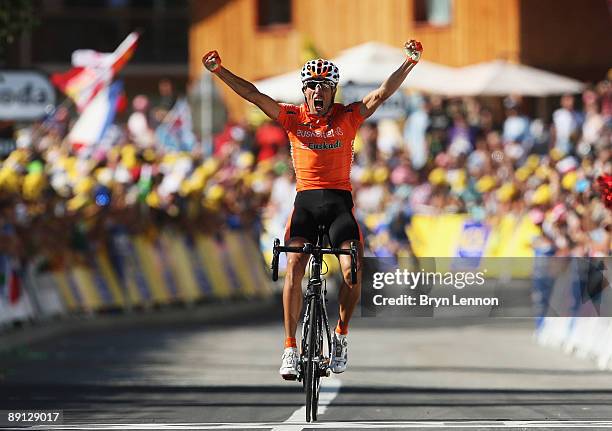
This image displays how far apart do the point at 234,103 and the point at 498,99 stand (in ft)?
27.0

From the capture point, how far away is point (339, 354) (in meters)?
13.4

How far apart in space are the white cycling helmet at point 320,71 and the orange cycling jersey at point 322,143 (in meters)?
0.29

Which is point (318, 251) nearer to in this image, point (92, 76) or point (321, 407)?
point (321, 407)

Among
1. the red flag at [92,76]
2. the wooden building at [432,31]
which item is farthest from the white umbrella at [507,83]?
the red flag at [92,76]

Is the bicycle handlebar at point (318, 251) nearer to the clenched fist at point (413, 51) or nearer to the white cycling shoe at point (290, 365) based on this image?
the white cycling shoe at point (290, 365)

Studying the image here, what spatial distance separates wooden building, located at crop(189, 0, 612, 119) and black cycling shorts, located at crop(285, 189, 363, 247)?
88.4 feet

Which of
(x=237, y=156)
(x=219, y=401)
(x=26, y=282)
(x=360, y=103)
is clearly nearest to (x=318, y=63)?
(x=360, y=103)

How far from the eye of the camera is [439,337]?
23438 millimetres

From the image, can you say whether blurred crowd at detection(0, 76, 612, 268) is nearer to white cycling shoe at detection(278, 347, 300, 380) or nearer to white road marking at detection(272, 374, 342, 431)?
white road marking at detection(272, 374, 342, 431)

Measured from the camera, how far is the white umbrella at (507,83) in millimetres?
32219

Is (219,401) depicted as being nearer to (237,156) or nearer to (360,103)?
(360,103)

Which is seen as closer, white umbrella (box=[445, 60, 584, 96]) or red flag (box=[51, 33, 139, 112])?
red flag (box=[51, 33, 139, 112])

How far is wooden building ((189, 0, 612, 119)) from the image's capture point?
42.2m

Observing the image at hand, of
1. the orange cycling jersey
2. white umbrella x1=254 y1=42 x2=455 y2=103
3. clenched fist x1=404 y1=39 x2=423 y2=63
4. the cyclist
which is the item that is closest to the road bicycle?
the cyclist
